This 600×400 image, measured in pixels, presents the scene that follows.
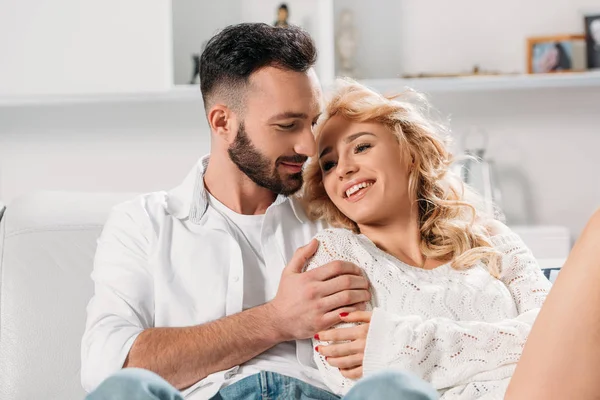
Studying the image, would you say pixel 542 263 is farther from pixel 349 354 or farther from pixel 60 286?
pixel 60 286

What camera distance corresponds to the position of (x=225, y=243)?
6.03 ft

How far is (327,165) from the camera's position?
1.87 meters

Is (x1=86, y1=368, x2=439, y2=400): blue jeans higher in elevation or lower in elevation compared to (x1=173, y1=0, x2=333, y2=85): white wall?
lower

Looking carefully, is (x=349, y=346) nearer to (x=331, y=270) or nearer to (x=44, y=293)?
(x=331, y=270)

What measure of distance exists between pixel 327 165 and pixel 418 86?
1.78 m

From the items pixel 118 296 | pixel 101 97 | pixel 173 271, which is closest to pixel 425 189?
pixel 173 271

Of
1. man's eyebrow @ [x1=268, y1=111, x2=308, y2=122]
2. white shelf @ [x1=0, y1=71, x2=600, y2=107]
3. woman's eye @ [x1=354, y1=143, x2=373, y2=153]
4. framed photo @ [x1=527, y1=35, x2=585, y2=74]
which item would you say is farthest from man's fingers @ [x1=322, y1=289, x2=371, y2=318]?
framed photo @ [x1=527, y1=35, x2=585, y2=74]

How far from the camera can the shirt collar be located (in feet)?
6.17

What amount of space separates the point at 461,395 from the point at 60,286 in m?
0.93

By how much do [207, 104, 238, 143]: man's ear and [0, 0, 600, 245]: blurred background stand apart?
1.66m

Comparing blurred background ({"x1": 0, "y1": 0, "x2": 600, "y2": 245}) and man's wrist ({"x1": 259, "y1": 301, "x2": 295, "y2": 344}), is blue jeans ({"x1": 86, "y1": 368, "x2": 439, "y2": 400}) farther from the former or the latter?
blurred background ({"x1": 0, "y1": 0, "x2": 600, "y2": 245})

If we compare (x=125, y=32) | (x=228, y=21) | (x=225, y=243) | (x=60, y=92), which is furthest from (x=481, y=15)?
(x=225, y=243)

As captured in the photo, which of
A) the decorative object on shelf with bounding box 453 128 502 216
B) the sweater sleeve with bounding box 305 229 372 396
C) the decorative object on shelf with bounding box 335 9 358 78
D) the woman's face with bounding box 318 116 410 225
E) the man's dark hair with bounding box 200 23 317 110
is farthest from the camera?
the decorative object on shelf with bounding box 335 9 358 78

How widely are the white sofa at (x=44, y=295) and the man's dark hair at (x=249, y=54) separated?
0.43m
